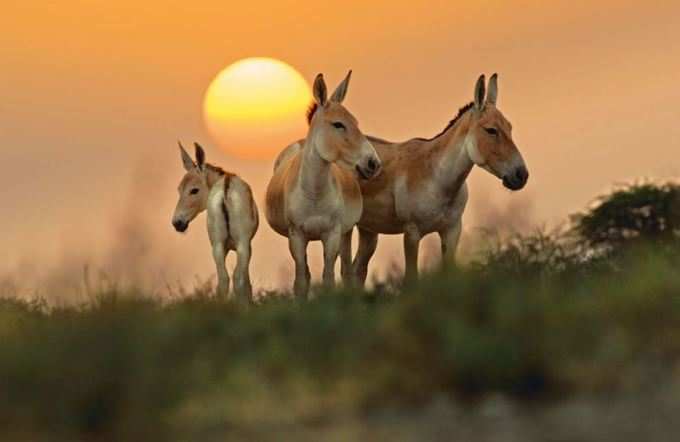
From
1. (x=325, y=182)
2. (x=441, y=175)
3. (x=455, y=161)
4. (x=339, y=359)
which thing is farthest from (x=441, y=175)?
(x=339, y=359)

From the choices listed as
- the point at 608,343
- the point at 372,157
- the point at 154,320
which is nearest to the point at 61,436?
the point at 154,320

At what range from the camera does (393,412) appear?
375 inches

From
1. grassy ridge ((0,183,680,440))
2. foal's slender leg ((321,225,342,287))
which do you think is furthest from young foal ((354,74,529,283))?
grassy ridge ((0,183,680,440))

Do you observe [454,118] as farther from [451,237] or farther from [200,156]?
[200,156]

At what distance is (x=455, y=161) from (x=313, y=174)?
6.85 feet

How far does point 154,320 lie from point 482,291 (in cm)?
250

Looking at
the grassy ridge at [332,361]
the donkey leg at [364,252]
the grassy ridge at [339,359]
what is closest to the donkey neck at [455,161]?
the donkey leg at [364,252]

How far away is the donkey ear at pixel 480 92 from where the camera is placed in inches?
761

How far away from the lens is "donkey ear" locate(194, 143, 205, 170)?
22062 mm

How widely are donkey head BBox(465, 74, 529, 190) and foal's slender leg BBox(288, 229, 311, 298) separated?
2483mm

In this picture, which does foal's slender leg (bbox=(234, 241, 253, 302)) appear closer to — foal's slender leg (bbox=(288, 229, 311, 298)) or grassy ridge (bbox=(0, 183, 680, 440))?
foal's slender leg (bbox=(288, 229, 311, 298))

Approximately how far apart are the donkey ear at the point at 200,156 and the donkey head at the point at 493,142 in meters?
4.49

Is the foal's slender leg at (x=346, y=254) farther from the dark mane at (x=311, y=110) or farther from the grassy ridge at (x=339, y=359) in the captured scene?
the grassy ridge at (x=339, y=359)

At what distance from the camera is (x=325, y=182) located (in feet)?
62.0
